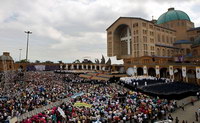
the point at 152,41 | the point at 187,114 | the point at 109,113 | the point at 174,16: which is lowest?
the point at 187,114

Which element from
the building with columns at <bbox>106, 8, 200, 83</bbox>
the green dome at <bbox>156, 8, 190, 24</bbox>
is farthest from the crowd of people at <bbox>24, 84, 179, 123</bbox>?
the green dome at <bbox>156, 8, 190, 24</bbox>

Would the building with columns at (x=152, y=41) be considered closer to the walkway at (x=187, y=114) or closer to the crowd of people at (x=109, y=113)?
the walkway at (x=187, y=114)

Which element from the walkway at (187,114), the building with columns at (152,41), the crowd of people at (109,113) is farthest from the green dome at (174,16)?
the crowd of people at (109,113)

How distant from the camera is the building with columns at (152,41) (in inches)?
2261

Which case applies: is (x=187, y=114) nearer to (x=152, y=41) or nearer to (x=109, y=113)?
(x=109, y=113)

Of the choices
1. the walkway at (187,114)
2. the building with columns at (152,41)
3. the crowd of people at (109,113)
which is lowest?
the walkway at (187,114)

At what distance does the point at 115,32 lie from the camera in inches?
2990

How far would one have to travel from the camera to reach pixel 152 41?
220 feet

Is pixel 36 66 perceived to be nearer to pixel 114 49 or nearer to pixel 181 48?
pixel 114 49

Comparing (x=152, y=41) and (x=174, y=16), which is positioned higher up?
(x=174, y=16)

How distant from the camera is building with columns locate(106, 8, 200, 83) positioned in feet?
188

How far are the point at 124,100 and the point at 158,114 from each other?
6.09 meters

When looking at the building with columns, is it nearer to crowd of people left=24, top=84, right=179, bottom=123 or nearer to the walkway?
the walkway

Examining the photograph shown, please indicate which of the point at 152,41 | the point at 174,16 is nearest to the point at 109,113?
the point at 152,41
